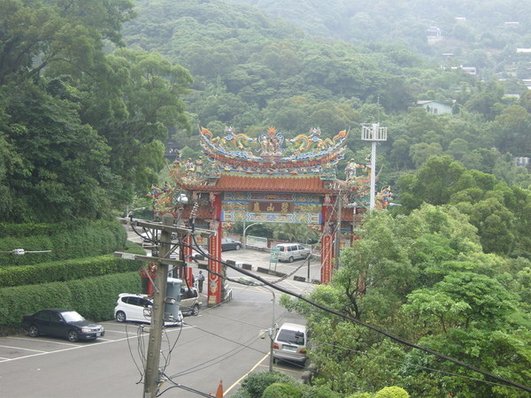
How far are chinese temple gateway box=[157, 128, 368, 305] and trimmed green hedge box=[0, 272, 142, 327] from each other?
4185 mm

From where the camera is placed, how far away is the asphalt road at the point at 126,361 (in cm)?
1938

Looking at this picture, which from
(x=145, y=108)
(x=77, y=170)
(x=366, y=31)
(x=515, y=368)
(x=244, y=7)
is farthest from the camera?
(x=366, y=31)

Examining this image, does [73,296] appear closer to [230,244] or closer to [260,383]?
[260,383]

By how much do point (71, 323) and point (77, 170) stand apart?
7684 millimetres

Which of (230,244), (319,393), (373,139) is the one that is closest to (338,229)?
(373,139)

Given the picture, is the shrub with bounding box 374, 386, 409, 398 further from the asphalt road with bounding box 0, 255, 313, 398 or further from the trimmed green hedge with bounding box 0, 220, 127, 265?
the trimmed green hedge with bounding box 0, 220, 127, 265

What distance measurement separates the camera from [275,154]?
109ft

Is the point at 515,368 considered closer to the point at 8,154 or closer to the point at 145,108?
the point at 8,154

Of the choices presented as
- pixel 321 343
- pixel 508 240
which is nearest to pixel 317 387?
pixel 321 343

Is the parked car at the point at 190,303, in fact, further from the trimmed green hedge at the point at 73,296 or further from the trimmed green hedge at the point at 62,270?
the trimmed green hedge at the point at 62,270

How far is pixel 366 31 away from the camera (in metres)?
174

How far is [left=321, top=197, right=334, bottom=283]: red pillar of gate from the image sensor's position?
3222cm

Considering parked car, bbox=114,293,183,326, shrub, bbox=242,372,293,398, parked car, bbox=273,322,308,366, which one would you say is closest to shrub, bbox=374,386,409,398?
shrub, bbox=242,372,293,398

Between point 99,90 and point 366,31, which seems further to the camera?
point 366,31
